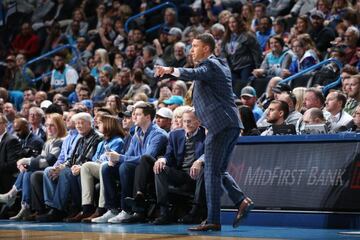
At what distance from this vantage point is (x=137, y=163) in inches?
433

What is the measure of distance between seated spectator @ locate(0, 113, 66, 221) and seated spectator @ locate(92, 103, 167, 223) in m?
Answer: 1.51

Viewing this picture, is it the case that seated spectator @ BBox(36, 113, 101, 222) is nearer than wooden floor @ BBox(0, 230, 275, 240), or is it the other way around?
wooden floor @ BBox(0, 230, 275, 240)

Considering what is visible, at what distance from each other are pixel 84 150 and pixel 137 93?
352 centimetres

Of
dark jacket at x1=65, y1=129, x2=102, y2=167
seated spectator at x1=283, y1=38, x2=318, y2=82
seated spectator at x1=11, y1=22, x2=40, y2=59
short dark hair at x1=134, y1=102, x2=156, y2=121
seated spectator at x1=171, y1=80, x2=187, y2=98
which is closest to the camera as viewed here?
short dark hair at x1=134, y1=102, x2=156, y2=121

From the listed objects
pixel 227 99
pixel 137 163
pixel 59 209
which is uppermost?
pixel 227 99

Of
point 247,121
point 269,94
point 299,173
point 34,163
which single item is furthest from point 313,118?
point 34,163

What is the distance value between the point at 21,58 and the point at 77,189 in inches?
366

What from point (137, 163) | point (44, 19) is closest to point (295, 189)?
point (137, 163)

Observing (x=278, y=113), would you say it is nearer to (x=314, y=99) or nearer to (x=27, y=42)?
(x=314, y=99)

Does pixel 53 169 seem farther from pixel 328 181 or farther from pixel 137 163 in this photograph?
pixel 328 181

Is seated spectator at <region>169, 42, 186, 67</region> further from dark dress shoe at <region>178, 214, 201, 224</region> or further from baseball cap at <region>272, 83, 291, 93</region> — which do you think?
dark dress shoe at <region>178, 214, 201, 224</region>

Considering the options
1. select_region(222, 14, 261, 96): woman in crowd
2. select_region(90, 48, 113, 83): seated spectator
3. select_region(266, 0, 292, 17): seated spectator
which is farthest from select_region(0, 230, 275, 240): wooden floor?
select_region(266, 0, 292, 17): seated spectator

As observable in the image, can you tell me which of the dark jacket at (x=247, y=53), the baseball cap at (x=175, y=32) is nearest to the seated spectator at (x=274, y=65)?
the dark jacket at (x=247, y=53)

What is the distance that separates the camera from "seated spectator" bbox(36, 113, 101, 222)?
11.7m
